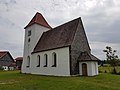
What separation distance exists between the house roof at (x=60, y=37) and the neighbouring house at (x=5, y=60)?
36.2 meters

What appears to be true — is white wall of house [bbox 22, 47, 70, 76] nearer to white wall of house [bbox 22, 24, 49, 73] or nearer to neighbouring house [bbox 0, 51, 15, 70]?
white wall of house [bbox 22, 24, 49, 73]

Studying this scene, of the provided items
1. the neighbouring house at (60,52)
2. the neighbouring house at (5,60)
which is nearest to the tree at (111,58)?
the neighbouring house at (60,52)

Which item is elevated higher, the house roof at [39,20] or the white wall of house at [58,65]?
the house roof at [39,20]

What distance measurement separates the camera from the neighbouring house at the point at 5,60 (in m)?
65.2

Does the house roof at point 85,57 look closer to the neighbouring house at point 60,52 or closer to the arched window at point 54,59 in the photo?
the neighbouring house at point 60,52

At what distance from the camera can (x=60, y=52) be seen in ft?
86.8

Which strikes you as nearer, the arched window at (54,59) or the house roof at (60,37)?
the house roof at (60,37)

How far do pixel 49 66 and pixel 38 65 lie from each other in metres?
4.72

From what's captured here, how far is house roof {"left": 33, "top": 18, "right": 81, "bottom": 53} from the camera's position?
2652 cm

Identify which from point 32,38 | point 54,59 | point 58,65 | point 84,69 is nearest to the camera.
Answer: point 84,69

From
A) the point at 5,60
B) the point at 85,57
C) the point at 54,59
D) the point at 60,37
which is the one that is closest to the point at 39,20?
the point at 60,37

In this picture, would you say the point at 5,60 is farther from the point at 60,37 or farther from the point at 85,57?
the point at 85,57

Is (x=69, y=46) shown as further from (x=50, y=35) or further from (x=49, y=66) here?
(x=50, y=35)

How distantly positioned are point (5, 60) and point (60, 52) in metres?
47.5
